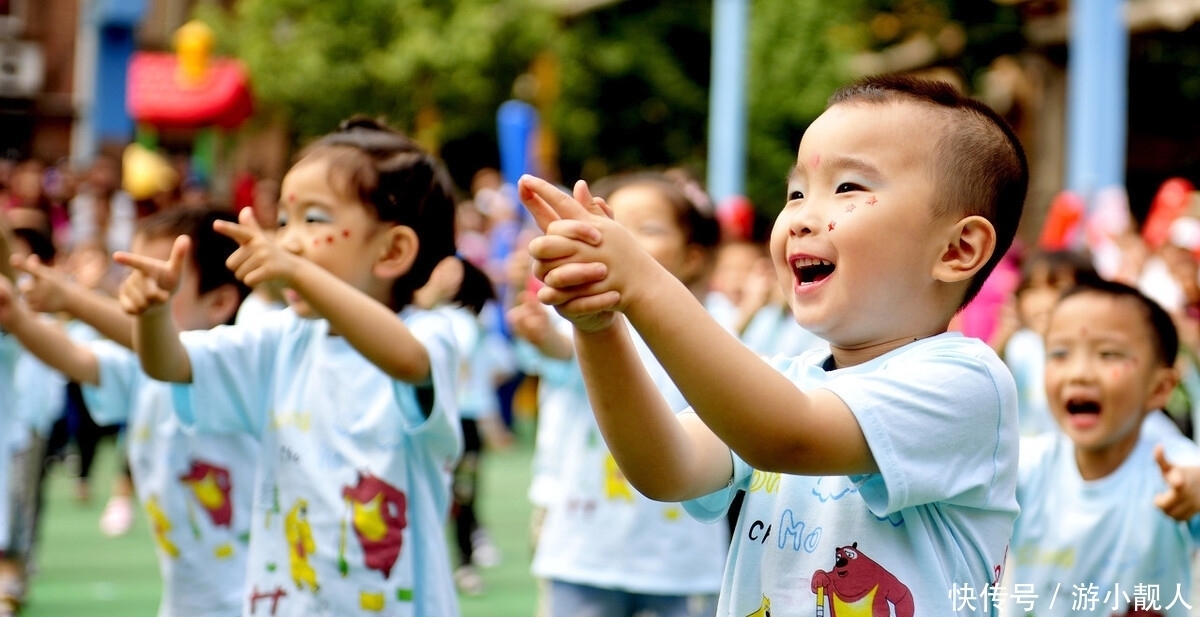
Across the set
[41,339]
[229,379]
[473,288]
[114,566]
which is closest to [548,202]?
[229,379]

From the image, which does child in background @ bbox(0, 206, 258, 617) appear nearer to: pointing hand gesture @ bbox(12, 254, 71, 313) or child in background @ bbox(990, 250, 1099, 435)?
pointing hand gesture @ bbox(12, 254, 71, 313)

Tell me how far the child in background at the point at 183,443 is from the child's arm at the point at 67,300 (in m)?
0.03

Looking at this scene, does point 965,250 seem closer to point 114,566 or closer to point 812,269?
point 812,269

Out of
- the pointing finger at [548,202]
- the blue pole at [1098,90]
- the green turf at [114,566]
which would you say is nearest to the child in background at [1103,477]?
the pointing finger at [548,202]

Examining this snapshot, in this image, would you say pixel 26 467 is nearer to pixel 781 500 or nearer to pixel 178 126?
pixel 781 500

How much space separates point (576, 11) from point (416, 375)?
1934 centimetres

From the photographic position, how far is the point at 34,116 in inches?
949

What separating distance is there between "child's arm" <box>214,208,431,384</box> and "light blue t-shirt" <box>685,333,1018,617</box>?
88cm

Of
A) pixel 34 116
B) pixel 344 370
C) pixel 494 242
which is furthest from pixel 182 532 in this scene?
pixel 34 116

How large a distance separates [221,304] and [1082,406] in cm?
218

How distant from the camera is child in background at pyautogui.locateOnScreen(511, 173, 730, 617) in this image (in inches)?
149

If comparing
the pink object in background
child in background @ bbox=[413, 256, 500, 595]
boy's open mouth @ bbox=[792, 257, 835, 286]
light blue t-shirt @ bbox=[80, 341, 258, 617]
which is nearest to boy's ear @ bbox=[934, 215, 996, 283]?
boy's open mouth @ bbox=[792, 257, 835, 286]

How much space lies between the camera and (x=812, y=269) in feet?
6.23

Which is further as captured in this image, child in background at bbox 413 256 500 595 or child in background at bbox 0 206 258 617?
child in background at bbox 413 256 500 595
